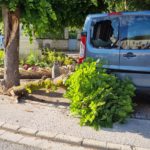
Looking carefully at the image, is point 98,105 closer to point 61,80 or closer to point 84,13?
point 61,80

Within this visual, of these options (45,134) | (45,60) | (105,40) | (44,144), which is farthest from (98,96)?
(45,60)

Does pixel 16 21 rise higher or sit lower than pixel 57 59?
higher

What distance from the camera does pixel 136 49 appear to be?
21.5 ft

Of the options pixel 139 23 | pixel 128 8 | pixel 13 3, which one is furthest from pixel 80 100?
pixel 128 8

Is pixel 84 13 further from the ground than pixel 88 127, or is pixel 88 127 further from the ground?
pixel 84 13

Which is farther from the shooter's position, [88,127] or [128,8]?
[128,8]

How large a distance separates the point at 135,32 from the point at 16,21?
8.86ft

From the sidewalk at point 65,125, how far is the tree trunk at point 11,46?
0.96 metres

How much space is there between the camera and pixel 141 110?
270 inches

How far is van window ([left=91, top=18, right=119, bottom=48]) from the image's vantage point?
6762 mm

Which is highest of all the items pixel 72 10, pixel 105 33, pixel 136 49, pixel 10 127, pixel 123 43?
pixel 72 10

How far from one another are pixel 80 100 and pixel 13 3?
2457mm

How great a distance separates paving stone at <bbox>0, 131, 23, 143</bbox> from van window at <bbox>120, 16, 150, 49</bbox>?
2652mm

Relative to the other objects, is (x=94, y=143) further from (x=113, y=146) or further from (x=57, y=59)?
(x=57, y=59)
